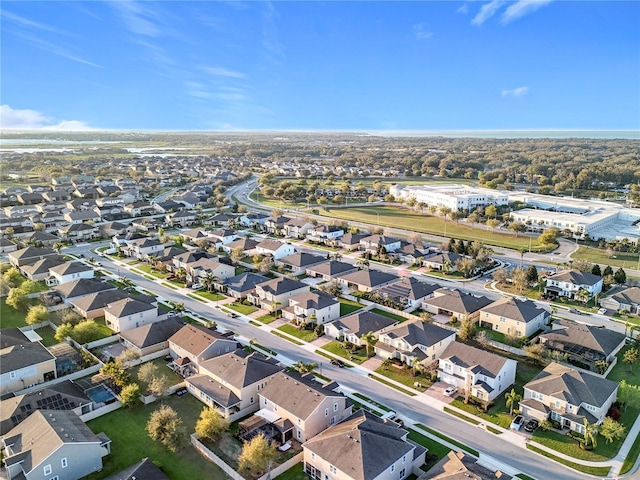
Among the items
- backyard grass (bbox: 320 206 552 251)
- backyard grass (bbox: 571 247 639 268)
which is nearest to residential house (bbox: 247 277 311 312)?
backyard grass (bbox: 320 206 552 251)

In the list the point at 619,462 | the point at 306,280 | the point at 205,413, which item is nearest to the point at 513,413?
the point at 619,462

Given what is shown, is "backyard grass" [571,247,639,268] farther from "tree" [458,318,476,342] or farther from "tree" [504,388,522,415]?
"tree" [504,388,522,415]

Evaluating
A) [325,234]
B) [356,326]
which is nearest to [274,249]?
[325,234]

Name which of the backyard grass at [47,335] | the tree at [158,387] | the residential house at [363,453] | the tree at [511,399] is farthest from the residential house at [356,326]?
the backyard grass at [47,335]

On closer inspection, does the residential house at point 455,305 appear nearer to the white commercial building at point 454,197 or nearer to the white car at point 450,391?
the white car at point 450,391

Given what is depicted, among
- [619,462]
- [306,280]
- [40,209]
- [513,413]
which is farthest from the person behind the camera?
[40,209]

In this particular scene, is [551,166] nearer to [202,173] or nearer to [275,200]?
[275,200]

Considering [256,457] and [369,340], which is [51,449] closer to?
[256,457]
